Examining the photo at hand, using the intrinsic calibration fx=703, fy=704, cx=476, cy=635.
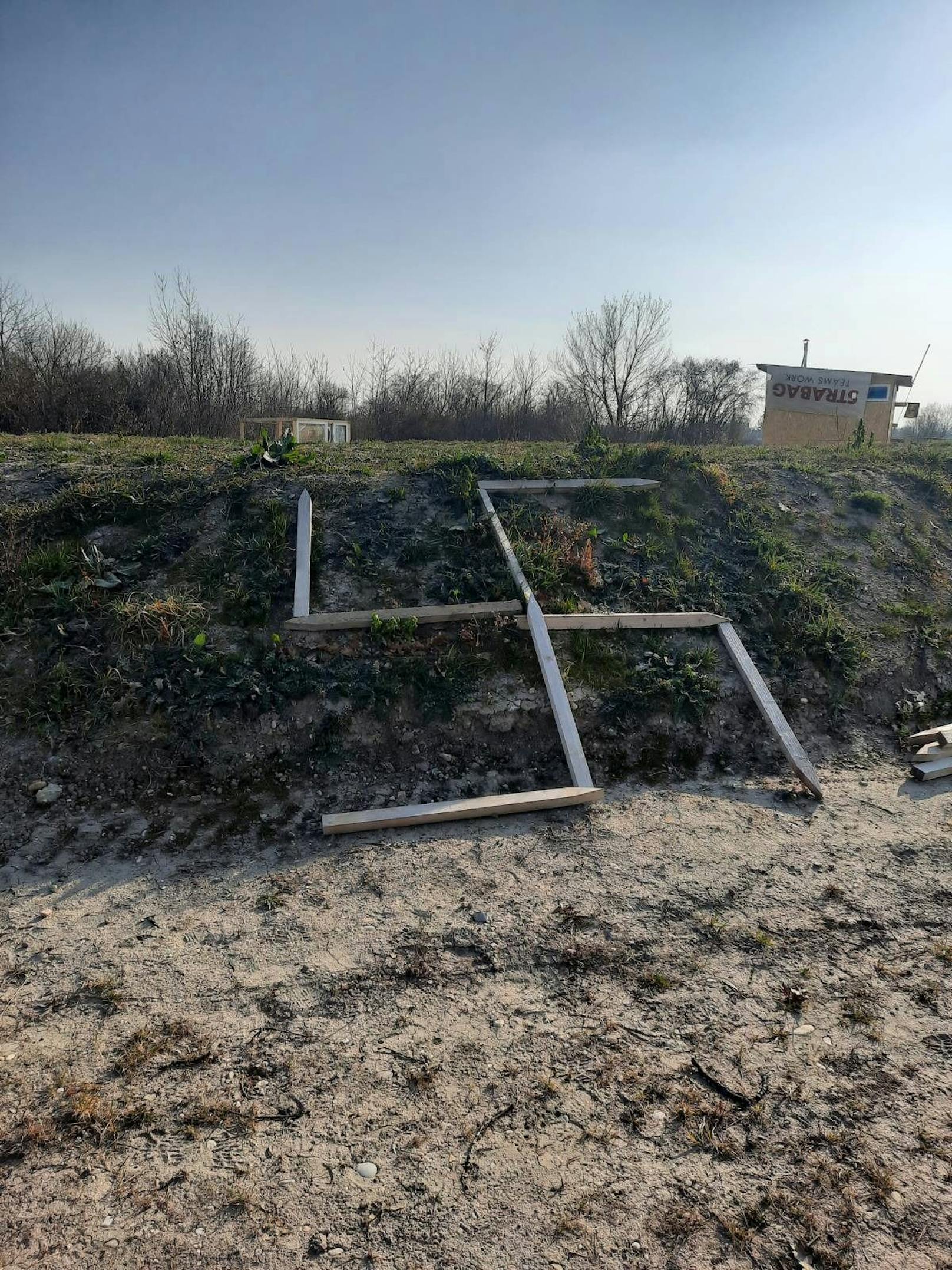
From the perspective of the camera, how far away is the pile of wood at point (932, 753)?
656 cm

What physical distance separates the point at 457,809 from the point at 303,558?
3420 mm

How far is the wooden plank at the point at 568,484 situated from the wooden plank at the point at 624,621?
2406 mm

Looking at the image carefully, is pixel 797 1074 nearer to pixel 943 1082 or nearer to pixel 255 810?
pixel 943 1082

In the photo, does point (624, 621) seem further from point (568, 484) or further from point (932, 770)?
point (932, 770)

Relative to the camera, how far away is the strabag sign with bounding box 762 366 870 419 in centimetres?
1762

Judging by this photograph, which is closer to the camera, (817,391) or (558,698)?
(558,698)

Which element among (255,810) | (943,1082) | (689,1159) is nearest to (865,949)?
(943,1082)

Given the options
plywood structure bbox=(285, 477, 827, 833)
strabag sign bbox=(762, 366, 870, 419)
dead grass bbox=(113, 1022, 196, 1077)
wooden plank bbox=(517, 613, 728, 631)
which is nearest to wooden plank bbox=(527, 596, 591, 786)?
plywood structure bbox=(285, 477, 827, 833)

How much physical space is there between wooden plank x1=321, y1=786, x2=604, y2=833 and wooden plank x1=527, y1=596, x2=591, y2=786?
0.18 meters

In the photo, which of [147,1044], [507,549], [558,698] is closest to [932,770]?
[558,698]

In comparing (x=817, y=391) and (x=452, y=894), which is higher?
(x=817, y=391)

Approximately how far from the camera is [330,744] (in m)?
6.13

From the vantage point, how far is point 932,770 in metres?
6.54

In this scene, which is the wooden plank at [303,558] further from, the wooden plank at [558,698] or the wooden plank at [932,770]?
the wooden plank at [932,770]
